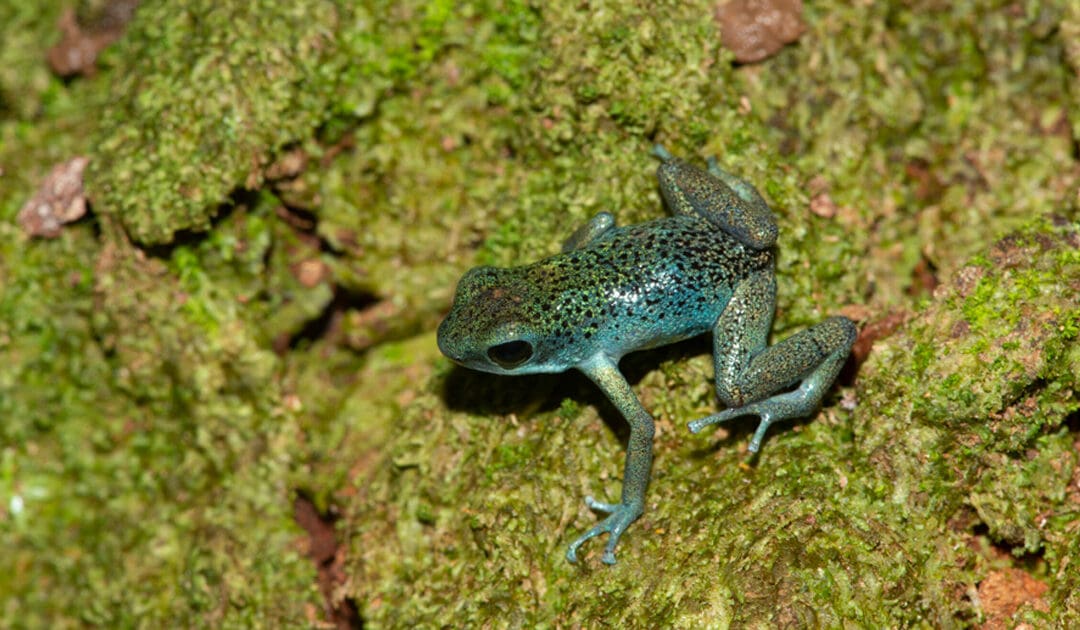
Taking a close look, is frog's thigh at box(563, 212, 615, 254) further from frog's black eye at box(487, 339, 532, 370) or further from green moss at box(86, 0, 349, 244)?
green moss at box(86, 0, 349, 244)

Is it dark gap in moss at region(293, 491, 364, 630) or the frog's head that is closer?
the frog's head

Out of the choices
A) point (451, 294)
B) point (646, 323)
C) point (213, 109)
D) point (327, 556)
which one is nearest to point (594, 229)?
point (646, 323)

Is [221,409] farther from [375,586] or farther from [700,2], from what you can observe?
[700,2]

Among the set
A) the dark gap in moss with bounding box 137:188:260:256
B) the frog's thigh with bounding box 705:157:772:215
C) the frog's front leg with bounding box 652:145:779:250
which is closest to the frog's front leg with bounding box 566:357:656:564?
the frog's front leg with bounding box 652:145:779:250

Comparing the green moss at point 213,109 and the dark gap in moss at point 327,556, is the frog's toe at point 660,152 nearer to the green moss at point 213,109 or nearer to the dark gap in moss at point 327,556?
the green moss at point 213,109

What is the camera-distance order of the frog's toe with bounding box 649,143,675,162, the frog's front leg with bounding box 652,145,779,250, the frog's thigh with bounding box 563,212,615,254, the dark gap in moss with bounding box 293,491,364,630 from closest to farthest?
the frog's front leg with bounding box 652,145,779,250, the frog's thigh with bounding box 563,212,615,254, the frog's toe with bounding box 649,143,675,162, the dark gap in moss with bounding box 293,491,364,630

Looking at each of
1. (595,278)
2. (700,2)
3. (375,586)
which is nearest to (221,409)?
(375,586)

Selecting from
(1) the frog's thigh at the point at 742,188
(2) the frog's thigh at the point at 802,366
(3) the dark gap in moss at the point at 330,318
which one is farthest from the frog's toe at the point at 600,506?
(3) the dark gap in moss at the point at 330,318
